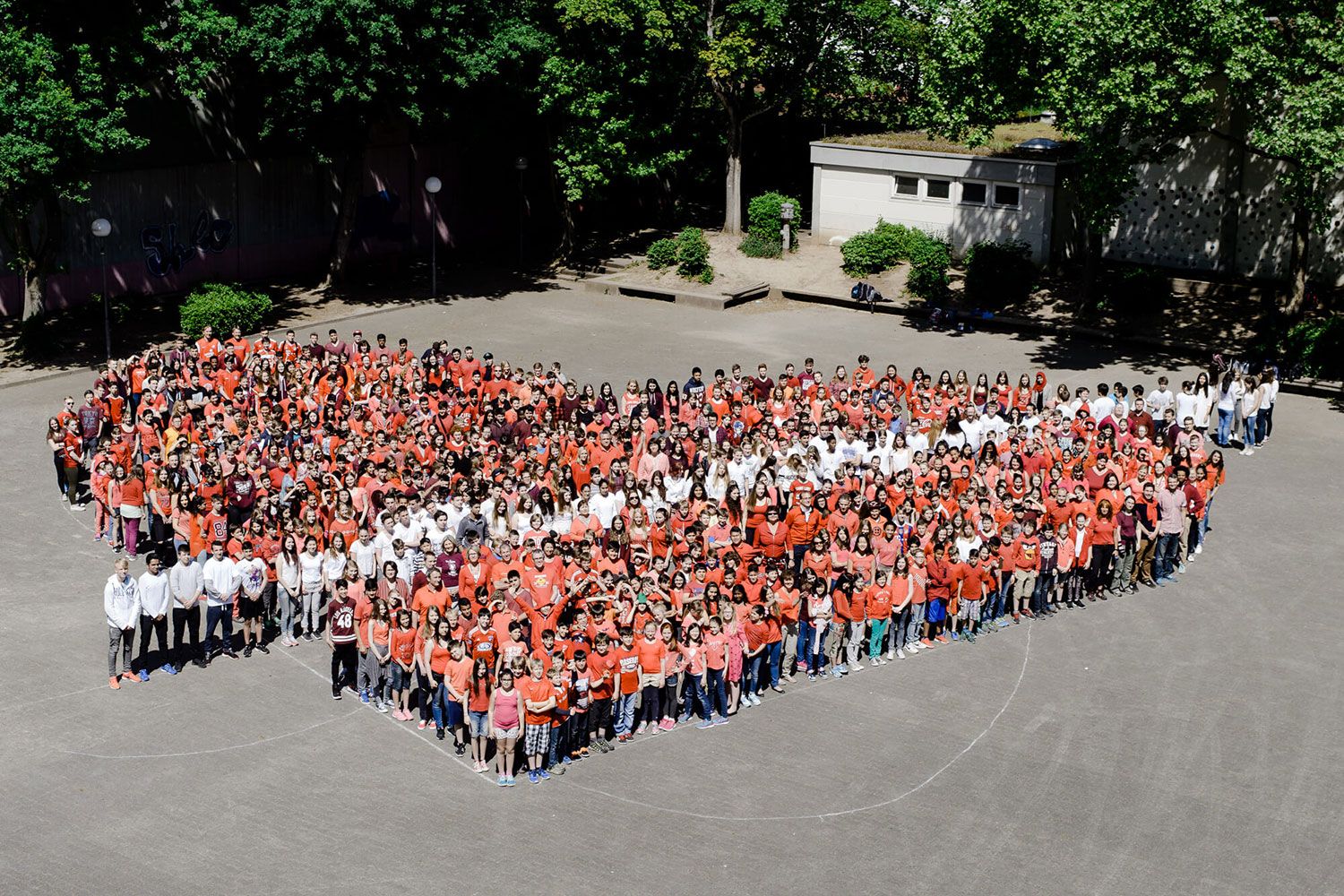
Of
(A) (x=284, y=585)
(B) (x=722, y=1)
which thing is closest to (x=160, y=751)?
(A) (x=284, y=585)

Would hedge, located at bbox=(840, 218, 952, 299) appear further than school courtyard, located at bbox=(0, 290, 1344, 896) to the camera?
Yes

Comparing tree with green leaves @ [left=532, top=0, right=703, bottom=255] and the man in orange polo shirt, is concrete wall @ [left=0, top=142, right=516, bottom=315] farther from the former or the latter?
the man in orange polo shirt

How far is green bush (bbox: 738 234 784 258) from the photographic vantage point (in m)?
41.1

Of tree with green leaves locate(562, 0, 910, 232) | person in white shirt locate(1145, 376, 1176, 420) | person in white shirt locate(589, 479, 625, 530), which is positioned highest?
tree with green leaves locate(562, 0, 910, 232)

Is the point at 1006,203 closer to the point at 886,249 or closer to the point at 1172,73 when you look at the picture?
the point at 886,249

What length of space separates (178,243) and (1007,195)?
2129cm

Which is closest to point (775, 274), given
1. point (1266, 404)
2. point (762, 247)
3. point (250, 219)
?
point (762, 247)

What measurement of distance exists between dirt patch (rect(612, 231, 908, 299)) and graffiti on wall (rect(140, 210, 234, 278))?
1025 cm

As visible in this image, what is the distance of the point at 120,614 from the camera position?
16547mm

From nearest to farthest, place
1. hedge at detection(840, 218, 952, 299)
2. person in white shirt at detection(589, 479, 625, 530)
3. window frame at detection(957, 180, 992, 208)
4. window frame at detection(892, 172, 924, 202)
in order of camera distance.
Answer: person in white shirt at detection(589, 479, 625, 530), hedge at detection(840, 218, 952, 299), window frame at detection(957, 180, 992, 208), window frame at detection(892, 172, 924, 202)

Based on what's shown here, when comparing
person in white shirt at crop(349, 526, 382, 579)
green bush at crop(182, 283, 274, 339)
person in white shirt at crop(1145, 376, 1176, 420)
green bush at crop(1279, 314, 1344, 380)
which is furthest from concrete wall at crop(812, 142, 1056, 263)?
person in white shirt at crop(349, 526, 382, 579)

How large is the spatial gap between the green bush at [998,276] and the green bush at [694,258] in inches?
270

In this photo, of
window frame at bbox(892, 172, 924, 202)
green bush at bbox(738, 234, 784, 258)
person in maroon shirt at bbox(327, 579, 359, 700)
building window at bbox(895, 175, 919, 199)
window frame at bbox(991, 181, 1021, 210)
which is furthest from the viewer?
green bush at bbox(738, 234, 784, 258)

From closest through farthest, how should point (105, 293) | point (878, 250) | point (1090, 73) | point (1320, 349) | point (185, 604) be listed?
1. point (185, 604)
2. point (1090, 73)
3. point (1320, 349)
4. point (105, 293)
5. point (878, 250)
